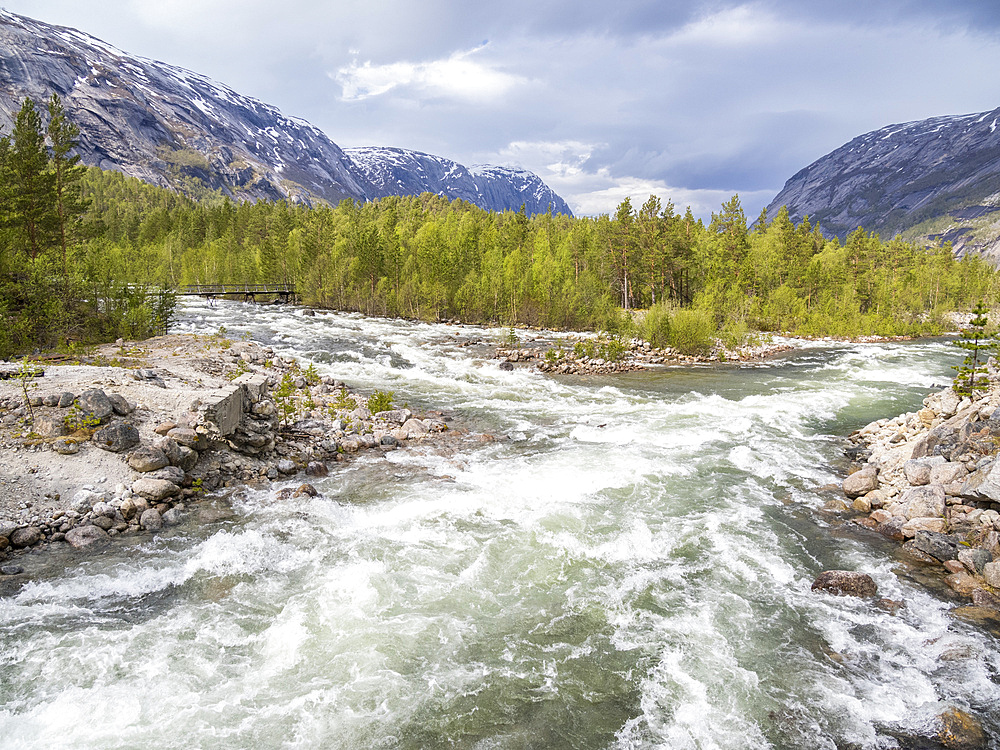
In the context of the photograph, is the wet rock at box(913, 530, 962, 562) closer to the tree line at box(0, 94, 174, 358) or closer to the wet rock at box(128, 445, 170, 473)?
the wet rock at box(128, 445, 170, 473)

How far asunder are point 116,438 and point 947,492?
681 inches

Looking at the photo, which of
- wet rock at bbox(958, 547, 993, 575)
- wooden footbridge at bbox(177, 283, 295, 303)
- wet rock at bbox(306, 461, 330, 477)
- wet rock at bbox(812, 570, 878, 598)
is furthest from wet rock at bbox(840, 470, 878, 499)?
wooden footbridge at bbox(177, 283, 295, 303)

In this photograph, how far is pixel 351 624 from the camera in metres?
6.70

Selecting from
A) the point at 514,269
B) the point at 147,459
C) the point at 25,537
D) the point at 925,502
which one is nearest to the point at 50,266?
the point at 147,459

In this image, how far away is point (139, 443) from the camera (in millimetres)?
10453

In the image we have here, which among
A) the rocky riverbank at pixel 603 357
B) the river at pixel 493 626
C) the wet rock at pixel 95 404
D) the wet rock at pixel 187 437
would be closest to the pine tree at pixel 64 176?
the wet rock at pixel 95 404

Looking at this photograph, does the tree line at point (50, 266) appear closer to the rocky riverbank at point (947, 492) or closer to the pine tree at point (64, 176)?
the pine tree at point (64, 176)

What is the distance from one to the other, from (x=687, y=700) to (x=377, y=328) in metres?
39.8

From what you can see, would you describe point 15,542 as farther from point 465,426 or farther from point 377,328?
point 377,328

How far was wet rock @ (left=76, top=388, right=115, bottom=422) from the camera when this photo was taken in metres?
10.4

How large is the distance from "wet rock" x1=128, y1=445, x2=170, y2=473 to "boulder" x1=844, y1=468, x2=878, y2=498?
51.3 ft

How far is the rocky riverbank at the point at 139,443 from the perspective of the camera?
8.71m

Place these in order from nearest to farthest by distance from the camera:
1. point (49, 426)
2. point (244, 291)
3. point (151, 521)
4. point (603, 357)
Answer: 1. point (151, 521)
2. point (49, 426)
3. point (603, 357)
4. point (244, 291)

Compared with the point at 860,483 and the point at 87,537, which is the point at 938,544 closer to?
the point at 860,483
